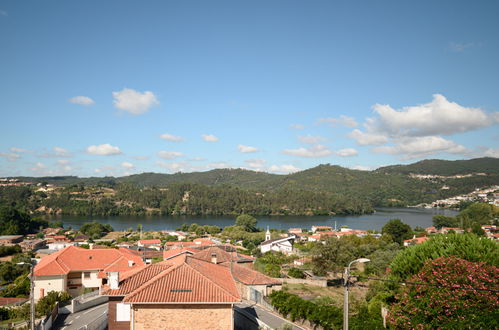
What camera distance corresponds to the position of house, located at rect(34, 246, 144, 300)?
974 inches

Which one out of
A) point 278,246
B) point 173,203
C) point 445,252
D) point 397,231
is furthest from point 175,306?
point 173,203

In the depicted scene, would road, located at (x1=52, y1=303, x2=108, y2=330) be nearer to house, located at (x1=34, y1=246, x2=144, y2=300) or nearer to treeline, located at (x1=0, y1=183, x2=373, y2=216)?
house, located at (x1=34, y1=246, x2=144, y2=300)

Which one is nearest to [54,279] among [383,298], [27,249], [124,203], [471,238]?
[383,298]

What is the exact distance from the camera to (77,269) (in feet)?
86.2

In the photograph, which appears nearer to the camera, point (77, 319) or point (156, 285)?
point (156, 285)

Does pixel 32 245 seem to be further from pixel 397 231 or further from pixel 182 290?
pixel 397 231

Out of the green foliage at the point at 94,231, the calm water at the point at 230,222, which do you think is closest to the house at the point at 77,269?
the green foliage at the point at 94,231

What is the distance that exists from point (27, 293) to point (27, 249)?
3298 centimetres

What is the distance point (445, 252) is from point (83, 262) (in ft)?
75.6

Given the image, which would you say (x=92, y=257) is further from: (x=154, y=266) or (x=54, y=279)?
(x=154, y=266)

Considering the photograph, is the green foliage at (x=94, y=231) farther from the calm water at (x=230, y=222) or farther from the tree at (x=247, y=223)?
the tree at (x=247, y=223)

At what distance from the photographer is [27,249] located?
57.6 meters

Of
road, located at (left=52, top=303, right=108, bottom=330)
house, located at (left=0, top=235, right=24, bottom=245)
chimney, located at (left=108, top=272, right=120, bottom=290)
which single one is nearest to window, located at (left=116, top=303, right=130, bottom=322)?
chimney, located at (left=108, top=272, right=120, bottom=290)

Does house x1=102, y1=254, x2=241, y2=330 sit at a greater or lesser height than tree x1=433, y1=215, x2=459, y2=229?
greater
